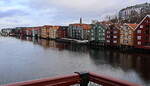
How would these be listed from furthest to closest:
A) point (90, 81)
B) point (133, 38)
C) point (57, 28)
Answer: point (57, 28), point (133, 38), point (90, 81)

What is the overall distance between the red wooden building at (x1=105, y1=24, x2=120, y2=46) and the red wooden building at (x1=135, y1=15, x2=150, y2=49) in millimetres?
5663

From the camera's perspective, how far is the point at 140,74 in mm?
17406

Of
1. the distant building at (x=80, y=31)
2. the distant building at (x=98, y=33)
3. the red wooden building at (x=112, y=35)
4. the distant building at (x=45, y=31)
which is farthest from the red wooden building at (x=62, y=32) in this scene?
the red wooden building at (x=112, y=35)

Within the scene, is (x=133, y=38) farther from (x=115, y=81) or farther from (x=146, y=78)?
(x=115, y=81)

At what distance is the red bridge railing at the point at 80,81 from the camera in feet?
5.40

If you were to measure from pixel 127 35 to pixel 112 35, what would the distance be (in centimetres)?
481

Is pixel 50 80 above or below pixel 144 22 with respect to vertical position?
below

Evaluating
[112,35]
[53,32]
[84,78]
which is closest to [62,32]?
[53,32]

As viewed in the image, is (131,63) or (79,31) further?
(79,31)

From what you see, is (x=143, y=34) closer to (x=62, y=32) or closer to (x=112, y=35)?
(x=112, y=35)

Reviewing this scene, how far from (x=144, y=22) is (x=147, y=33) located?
2.20m

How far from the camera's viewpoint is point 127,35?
123 feet

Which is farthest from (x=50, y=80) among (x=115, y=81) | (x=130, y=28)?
(x=130, y=28)

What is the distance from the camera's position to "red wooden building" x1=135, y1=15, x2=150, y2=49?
33531 millimetres
